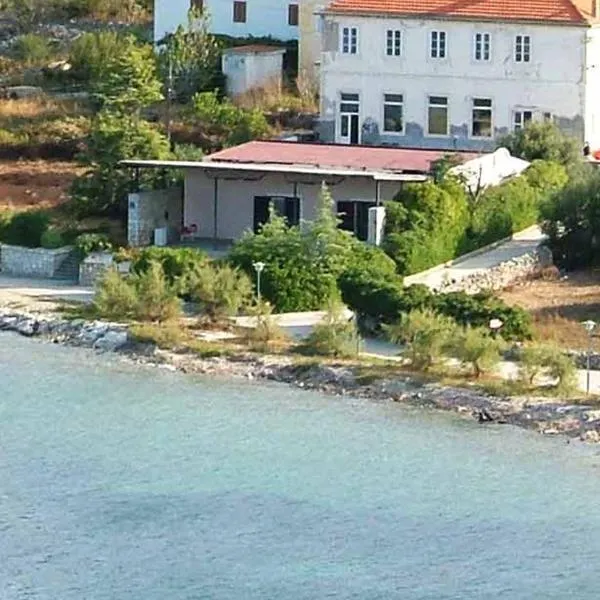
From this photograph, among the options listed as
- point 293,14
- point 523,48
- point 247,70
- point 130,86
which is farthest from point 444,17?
point 293,14

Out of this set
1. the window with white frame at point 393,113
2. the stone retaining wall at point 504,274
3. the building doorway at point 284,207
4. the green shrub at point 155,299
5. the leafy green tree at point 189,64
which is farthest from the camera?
the leafy green tree at point 189,64

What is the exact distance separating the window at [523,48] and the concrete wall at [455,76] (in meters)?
0.10

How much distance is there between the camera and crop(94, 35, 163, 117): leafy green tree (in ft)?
187

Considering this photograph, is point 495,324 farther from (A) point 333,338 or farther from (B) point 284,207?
(B) point 284,207

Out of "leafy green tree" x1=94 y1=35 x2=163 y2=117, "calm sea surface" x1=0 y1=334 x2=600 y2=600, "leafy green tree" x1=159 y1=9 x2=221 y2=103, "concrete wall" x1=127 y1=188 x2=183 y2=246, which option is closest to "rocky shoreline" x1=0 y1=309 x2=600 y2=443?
"calm sea surface" x1=0 y1=334 x2=600 y2=600

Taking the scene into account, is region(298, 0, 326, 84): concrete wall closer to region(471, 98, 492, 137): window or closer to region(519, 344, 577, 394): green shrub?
region(471, 98, 492, 137): window

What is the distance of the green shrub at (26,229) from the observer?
52.2m

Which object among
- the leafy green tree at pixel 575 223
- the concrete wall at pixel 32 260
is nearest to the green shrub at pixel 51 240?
the concrete wall at pixel 32 260

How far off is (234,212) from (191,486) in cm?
1719

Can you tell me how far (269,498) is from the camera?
35781 mm

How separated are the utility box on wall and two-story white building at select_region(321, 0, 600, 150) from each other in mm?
9995

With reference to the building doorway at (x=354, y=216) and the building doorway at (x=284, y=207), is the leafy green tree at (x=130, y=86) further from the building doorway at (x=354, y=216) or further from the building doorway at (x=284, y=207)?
the building doorway at (x=354, y=216)

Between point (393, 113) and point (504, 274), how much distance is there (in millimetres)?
11565

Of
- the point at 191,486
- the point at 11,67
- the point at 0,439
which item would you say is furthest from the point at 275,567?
the point at 11,67
